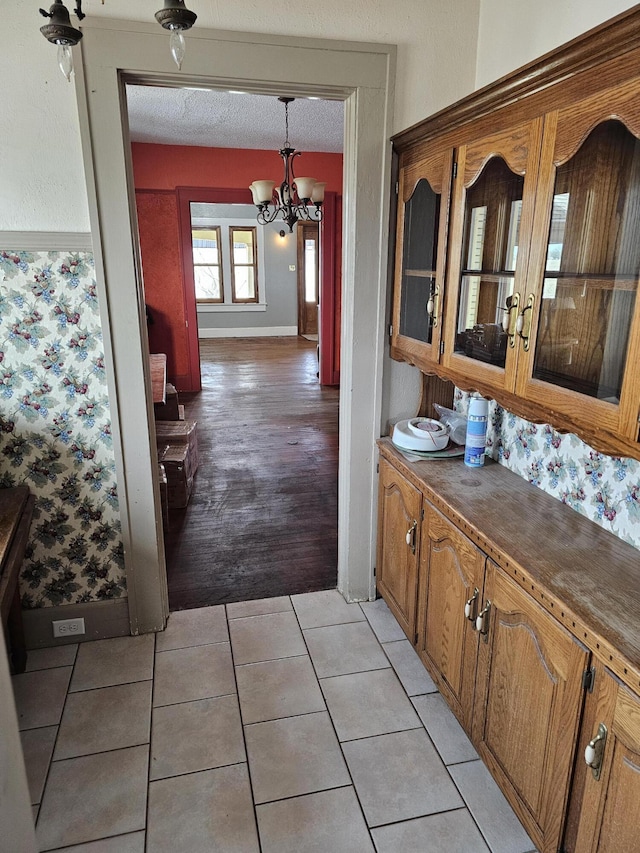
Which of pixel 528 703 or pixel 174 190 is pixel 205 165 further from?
pixel 528 703

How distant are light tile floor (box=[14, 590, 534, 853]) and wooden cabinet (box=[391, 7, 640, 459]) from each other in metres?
1.19

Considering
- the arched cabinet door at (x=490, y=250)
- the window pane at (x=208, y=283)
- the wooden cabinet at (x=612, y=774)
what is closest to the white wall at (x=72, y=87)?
the arched cabinet door at (x=490, y=250)

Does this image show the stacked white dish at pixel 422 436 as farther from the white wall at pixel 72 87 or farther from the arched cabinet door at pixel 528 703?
the white wall at pixel 72 87

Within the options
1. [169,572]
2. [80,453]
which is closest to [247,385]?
[169,572]

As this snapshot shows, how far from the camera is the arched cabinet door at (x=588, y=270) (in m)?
1.26

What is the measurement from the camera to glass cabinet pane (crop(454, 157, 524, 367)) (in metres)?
1.66

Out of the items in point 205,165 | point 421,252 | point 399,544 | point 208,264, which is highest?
point 205,165

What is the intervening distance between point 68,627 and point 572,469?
2.10 m

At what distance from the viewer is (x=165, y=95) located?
4.05m

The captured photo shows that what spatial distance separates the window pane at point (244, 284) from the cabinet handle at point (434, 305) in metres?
9.64

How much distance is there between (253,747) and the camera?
6.46ft

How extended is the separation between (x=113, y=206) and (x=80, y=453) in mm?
954

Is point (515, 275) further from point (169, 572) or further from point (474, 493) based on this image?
point (169, 572)

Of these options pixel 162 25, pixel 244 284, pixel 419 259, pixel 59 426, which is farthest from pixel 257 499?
pixel 244 284
